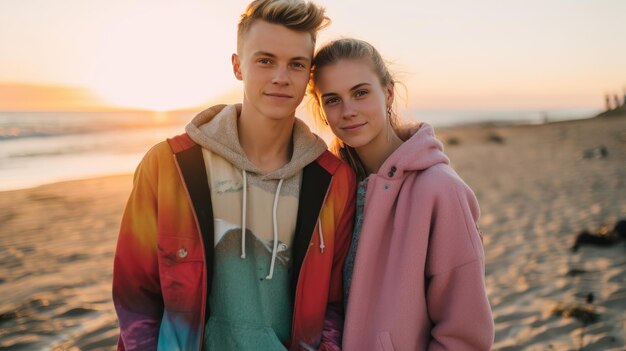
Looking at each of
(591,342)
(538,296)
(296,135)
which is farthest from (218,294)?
(538,296)

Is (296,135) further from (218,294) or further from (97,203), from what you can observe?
(97,203)

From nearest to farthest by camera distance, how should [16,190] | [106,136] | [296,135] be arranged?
[296,135] → [16,190] → [106,136]

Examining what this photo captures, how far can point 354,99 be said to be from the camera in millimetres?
2998

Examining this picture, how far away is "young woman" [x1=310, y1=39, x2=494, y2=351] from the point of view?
250cm

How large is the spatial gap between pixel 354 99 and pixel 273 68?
0.52 meters

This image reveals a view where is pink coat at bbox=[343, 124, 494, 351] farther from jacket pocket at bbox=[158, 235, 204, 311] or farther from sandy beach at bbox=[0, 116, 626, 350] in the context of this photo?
sandy beach at bbox=[0, 116, 626, 350]

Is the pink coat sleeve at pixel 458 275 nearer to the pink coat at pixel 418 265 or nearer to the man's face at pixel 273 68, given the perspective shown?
the pink coat at pixel 418 265

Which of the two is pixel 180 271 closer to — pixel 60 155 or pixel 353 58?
pixel 353 58

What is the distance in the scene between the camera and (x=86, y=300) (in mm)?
5336

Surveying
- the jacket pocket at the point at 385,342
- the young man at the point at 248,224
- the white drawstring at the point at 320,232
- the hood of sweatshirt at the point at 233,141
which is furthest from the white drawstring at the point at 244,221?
the jacket pocket at the point at 385,342

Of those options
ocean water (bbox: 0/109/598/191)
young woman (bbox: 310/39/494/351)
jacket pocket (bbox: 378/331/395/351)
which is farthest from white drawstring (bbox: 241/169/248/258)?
ocean water (bbox: 0/109/598/191)

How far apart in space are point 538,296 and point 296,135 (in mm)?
3636

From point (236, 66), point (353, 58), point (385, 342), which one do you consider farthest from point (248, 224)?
point (353, 58)

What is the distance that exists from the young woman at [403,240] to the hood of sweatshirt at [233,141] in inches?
8.6
